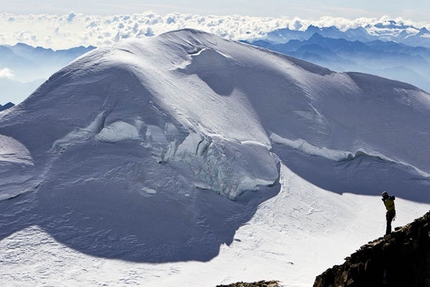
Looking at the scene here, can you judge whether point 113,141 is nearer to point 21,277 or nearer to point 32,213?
point 32,213

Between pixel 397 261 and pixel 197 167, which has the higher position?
pixel 197 167

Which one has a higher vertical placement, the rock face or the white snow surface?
the white snow surface

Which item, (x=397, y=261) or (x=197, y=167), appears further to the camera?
(x=197, y=167)

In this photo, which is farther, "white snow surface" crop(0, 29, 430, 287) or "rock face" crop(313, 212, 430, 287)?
"white snow surface" crop(0, 29, 430, 287)

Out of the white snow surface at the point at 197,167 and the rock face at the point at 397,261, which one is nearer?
the rock face at the point at 397,261

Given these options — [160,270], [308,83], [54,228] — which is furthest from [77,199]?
[308,83]
